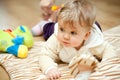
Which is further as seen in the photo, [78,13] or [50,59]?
[50,59]

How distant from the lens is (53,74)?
113 centimetres

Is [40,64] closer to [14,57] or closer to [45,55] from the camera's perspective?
[45,55]

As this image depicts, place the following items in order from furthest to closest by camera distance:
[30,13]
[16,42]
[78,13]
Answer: [30,13]
[16,42]
[78,13]

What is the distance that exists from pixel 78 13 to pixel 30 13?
0.90m

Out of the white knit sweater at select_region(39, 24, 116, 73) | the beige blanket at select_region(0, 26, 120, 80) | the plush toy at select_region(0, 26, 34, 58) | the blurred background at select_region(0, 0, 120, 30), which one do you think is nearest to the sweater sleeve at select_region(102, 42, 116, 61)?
the white knit sweater at select_region(39, 24, 116, 73)

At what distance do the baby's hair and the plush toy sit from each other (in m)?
0.34

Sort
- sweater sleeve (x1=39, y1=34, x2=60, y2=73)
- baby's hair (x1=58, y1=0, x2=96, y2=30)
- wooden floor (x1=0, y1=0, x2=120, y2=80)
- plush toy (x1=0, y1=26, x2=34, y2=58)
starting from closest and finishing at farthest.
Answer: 1. baby's hair (x1=58, y1=0, x2=96, y2=30)
2. sweater sleeve (x1=39, y1=34, x2=60, y2=73)
3. plush toy (x1=0, y1=26, x2=34, y2=58)
4. wooden floor (x1=0, y1=0, x2=120, y2=80)

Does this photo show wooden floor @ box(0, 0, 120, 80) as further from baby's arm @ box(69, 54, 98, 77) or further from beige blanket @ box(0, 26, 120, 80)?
baby's arm @ box(69, 54, 98, 77)

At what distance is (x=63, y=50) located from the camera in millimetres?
1219

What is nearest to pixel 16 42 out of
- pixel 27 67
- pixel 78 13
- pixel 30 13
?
pixel 27 67

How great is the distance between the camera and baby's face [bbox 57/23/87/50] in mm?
1091

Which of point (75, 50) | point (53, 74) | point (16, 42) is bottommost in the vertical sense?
point (53, 74)

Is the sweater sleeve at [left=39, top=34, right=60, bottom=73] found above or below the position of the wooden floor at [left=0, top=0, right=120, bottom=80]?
below

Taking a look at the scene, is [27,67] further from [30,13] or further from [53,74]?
[30,13]
